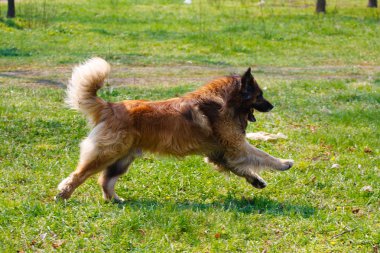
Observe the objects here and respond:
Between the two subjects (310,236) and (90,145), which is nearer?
(310,236)

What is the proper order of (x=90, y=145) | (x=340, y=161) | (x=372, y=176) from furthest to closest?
1. (x=340, y=161)
2. (x=372, y=176)
3. (x=90, y=145)

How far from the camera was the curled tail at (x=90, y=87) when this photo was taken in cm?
604

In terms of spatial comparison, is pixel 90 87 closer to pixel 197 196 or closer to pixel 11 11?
pixel 197 196

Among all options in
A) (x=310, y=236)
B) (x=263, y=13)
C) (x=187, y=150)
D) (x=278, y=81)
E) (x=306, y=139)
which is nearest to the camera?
(x=310, y=236)

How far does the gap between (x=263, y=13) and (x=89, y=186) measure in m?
21.2

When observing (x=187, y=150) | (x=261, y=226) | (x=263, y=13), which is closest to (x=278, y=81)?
(x=187, y=150)

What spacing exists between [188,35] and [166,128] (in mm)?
14713

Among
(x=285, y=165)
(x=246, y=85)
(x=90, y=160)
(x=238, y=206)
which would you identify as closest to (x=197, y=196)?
(x=238, y=206)

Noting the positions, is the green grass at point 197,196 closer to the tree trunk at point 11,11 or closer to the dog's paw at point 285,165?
the dog's paw at point 285,165

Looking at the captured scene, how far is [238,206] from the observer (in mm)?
6070

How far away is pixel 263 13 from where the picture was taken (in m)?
26.5

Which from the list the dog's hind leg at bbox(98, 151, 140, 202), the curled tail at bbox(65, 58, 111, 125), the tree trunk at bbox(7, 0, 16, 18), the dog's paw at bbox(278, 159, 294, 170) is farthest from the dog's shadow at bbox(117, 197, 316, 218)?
the tree trunk at bbox(7, 0, 16, 18)

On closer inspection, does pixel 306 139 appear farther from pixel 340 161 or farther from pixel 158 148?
pixel 158 148

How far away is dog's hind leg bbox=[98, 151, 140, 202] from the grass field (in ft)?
0.64
